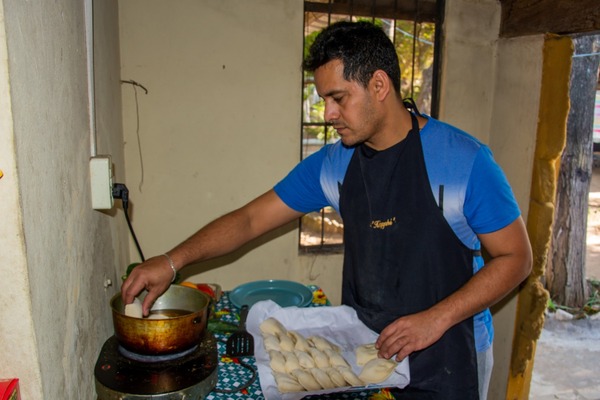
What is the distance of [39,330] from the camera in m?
0.93

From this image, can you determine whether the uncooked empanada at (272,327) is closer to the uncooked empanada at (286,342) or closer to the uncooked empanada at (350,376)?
the uncooked empanada at (286,342)

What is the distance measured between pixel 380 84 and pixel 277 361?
3.03ft

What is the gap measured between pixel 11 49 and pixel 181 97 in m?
2.03

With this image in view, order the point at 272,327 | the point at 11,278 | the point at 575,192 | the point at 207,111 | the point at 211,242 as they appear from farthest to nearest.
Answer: the point at 575,192 → the point at 207,111 → the point at 211,242 → the point at 272,327 → the point at 11,278

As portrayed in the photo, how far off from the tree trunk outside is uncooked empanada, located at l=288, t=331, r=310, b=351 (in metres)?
4.16

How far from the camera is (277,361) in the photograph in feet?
4.99

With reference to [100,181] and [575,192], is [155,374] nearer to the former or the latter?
[100,181]

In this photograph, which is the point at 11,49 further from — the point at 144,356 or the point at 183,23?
the point at 183,23

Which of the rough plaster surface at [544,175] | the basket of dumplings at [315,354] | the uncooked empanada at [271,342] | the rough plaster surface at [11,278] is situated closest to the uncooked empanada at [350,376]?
the basket of dumplings at [315,354]

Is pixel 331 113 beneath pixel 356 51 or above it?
beneath

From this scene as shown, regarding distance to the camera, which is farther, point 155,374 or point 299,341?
point 299,341

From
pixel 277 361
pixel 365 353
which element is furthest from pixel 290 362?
pixel 365 353

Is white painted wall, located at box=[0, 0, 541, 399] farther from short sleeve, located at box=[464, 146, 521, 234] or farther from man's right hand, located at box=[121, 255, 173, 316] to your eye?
short sleeve, located at box=[464, 146, 521, 234]

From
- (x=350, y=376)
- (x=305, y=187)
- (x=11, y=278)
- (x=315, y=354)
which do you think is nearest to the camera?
(x=11, y=278)
